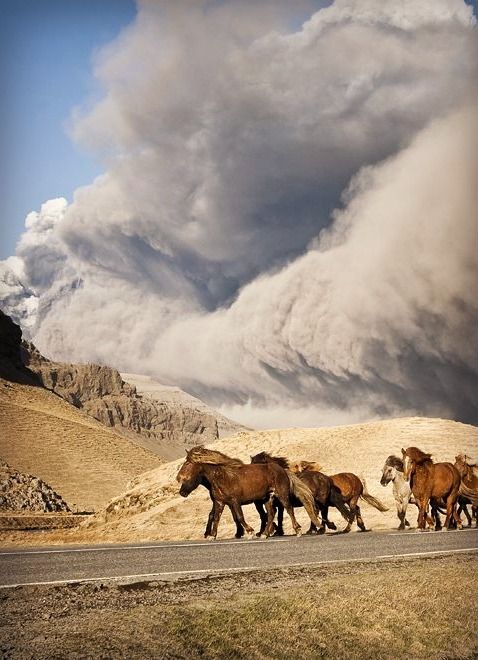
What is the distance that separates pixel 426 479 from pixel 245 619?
14.6 m

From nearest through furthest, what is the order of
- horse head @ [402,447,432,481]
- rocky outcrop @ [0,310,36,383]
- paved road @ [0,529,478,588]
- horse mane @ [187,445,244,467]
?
paved road @ [0,529,478,588] < horse mane @ [187,445,244,467] < horse head @ [402,447,432,481] < rocky outcrop @ [0,310,36,383]

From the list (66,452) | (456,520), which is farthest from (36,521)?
(66,452)

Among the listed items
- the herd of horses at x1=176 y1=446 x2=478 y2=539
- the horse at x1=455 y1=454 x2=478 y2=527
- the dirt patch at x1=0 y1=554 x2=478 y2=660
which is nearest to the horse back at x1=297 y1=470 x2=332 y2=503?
the herd of horses at x1=176 y1=446 x2=478 y2=539

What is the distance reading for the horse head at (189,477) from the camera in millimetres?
18188

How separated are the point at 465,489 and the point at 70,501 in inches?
2208

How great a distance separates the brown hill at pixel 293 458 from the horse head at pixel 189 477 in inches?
308

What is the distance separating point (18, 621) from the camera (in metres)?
7.38

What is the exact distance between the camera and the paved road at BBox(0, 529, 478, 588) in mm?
10750

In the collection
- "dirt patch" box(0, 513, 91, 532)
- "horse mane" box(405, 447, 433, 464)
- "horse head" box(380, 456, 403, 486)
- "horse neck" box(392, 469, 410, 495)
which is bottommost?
"dirt patch" box(0, 513, 91, 532)

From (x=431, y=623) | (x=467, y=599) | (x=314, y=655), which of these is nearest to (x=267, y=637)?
(x=314, y=655)

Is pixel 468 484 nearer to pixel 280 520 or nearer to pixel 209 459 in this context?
pixel 280 520

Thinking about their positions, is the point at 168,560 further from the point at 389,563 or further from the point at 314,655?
the point at 314,655

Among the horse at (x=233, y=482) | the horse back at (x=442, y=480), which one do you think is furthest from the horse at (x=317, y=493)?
the horse back at (x=442, y=480)

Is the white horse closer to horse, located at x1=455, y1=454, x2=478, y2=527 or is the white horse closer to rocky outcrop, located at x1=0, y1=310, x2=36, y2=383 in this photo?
horse, located at x1=455, y1=454, x2=478, y2=527
